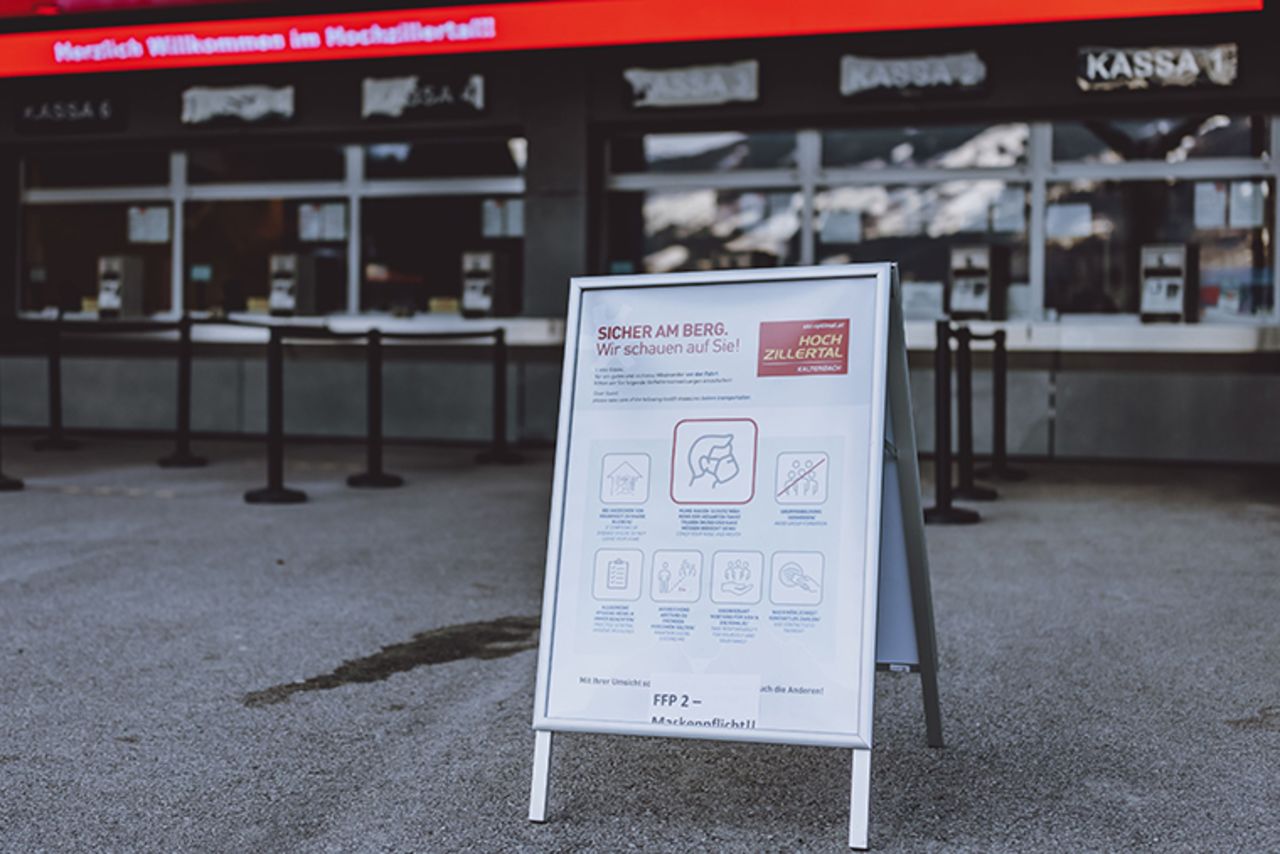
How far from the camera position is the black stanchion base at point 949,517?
7039mm

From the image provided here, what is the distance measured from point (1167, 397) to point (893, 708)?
7.77 metres

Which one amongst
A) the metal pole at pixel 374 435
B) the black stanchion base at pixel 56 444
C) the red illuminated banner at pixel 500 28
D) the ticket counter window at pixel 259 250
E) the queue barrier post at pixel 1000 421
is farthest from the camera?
the ticket counter window at pixel 259 250

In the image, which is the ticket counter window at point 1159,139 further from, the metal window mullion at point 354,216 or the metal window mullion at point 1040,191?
the metal window mullion at point 354,216

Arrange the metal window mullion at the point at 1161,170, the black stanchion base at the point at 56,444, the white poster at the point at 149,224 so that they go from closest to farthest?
the metal window mullion at the point at 1161,170, the black stanchion base at the point at 56,444, the white poster at the point at 149,224

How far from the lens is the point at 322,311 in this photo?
12391 mm

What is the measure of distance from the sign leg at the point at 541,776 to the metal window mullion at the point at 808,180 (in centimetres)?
910

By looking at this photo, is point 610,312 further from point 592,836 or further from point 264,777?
point 264,777

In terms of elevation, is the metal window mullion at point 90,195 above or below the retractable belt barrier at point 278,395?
above

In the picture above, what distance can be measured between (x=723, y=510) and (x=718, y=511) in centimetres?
1

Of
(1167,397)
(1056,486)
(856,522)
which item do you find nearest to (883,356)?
(856,522)

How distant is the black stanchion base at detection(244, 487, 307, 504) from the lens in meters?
7.82

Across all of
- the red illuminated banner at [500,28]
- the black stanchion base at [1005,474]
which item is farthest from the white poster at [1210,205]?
the black stanchion base at [1005,474]

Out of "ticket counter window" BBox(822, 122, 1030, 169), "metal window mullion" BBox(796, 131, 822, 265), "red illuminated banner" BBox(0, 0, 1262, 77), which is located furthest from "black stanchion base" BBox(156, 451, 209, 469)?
→ "ticket counter window" BBox(822, 122, 1030, 169)

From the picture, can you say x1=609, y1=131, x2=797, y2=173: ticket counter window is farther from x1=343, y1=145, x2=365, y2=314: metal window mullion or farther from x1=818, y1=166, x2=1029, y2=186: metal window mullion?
x1=343, y1=145, x2=365, y2=314: metal window mullion
